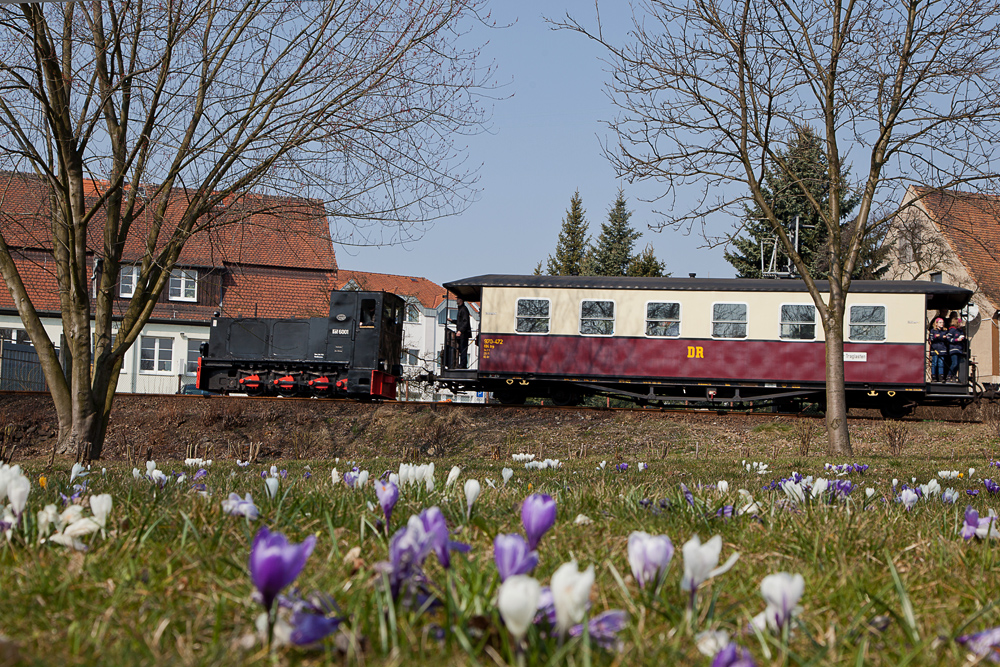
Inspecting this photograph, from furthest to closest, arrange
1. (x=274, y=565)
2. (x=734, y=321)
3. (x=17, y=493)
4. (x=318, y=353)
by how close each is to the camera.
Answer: (x=318, y=353) → (x=734, y=321) → (x=17, y=493) → (x=274, y=565)

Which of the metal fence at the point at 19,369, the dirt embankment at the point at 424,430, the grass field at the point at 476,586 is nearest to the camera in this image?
the grass field at the point at 476,586

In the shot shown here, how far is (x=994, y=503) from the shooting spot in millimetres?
4344

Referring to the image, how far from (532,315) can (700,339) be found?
13.4 feet

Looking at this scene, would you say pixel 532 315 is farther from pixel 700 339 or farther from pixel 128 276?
pixel 128 276

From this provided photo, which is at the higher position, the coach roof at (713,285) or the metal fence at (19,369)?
the coach roof at (713,285)

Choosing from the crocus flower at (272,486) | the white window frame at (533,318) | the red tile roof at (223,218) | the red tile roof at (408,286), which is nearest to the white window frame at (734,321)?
A: the white window frame at (533,318)

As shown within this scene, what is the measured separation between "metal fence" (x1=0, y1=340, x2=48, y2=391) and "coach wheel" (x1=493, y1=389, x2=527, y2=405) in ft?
49.3

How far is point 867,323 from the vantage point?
62.7ft

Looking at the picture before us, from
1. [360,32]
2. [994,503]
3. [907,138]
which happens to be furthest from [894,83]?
[994,503]

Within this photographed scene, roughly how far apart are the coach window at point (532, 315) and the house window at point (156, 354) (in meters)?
21.2

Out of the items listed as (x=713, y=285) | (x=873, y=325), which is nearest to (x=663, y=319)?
(x=713, y=285)

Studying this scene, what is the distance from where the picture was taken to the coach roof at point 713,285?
62.8ft

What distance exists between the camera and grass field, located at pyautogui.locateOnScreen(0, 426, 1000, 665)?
50.6 inches

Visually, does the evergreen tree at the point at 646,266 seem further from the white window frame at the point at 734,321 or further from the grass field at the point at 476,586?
the grass field at the point at 476,586
